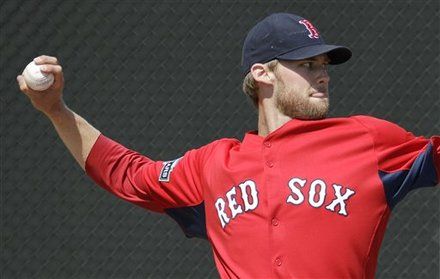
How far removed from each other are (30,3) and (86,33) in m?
0.37

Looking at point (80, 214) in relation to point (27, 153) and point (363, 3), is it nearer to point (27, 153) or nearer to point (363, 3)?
point (27, 153)

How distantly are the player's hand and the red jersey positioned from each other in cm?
55

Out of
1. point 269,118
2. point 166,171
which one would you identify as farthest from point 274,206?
point 166,171

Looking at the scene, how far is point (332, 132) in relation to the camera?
288cm

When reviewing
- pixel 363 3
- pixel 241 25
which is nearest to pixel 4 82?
pixel 241 25

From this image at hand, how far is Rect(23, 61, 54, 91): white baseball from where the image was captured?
300 centimetres

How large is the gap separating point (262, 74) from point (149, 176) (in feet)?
1.66

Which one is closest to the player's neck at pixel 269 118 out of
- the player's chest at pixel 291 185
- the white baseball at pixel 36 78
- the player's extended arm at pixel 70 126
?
the player's chest at pixel 291 185

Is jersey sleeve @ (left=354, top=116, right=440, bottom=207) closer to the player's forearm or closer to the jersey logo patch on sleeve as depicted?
the jersey logo patch on sleeve

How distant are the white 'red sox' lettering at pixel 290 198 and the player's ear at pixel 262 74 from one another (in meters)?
0.35

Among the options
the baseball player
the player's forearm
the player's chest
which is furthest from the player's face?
the player's forearm

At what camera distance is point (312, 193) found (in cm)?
281

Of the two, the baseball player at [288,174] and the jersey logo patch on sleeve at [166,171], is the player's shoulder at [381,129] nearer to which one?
the baseball player at [288,174]

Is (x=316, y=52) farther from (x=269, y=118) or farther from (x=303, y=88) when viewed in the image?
(x=269, y=118)
